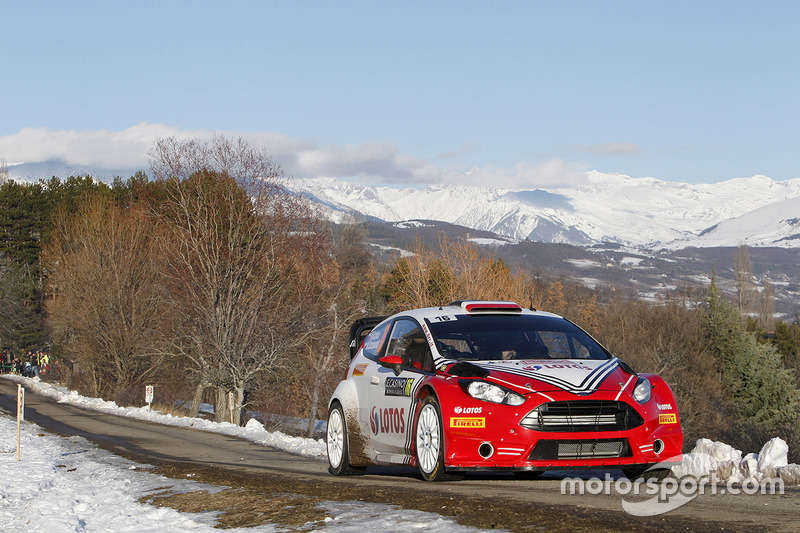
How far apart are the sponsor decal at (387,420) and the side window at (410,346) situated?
0.50 metres

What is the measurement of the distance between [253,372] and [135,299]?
50.5ft

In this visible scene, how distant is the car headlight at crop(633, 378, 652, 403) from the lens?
8086 mm

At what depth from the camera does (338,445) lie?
10641 millimetres

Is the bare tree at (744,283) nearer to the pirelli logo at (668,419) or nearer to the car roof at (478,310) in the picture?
the car roof at (478,310)

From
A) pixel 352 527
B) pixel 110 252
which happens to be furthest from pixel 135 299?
pixel 352 527

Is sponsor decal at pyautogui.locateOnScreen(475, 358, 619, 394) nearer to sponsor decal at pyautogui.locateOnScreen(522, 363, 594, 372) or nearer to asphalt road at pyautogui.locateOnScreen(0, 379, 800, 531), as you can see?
sponsor decal at pyautogui.locateOnScreen(522, 363, 594, 372)

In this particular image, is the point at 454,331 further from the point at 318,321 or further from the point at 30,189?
the point at 30,189

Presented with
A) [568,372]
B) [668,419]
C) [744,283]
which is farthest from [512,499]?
[744,283]

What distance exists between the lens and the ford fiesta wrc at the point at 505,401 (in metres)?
7.73

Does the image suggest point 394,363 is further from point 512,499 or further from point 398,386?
point 512,499

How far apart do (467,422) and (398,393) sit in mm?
1481

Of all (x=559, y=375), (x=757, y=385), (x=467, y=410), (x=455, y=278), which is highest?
(x=455, y=278)

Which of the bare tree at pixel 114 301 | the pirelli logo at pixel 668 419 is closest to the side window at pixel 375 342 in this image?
the pirelli logo at pixel 668 419

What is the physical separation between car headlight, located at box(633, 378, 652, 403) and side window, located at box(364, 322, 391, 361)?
3207 millimetres
